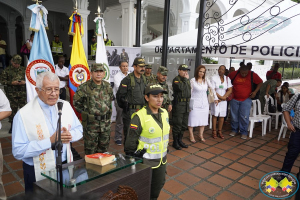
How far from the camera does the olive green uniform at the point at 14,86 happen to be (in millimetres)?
5500

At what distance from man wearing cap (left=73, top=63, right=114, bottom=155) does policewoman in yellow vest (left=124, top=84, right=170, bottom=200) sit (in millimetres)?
1262

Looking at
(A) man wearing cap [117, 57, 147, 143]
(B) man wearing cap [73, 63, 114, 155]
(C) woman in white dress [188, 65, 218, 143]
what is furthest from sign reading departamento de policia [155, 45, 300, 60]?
(B) man wearing cap [73, 63, 114, 155]

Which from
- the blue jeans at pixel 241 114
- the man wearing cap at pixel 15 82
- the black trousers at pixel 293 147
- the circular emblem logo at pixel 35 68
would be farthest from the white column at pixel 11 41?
the black trousers at pixel 293 147

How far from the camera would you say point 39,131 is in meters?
1.91

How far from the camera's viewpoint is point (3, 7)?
11773mm

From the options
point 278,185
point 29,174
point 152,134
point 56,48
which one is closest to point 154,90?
point 152,134

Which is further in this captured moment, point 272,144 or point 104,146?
point 272,144

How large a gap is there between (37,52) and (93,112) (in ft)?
6.46

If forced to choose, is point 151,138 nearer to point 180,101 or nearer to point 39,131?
point 39,131

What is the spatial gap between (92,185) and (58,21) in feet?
48.0

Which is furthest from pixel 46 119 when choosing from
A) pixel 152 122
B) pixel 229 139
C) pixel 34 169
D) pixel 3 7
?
pixel 3 7

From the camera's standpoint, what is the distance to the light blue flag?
13.9ft

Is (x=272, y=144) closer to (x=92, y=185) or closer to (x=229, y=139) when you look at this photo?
(x=229, y=139)

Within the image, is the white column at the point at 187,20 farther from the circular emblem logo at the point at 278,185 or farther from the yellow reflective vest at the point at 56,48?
the circular emblem logo at the point at 278,185
